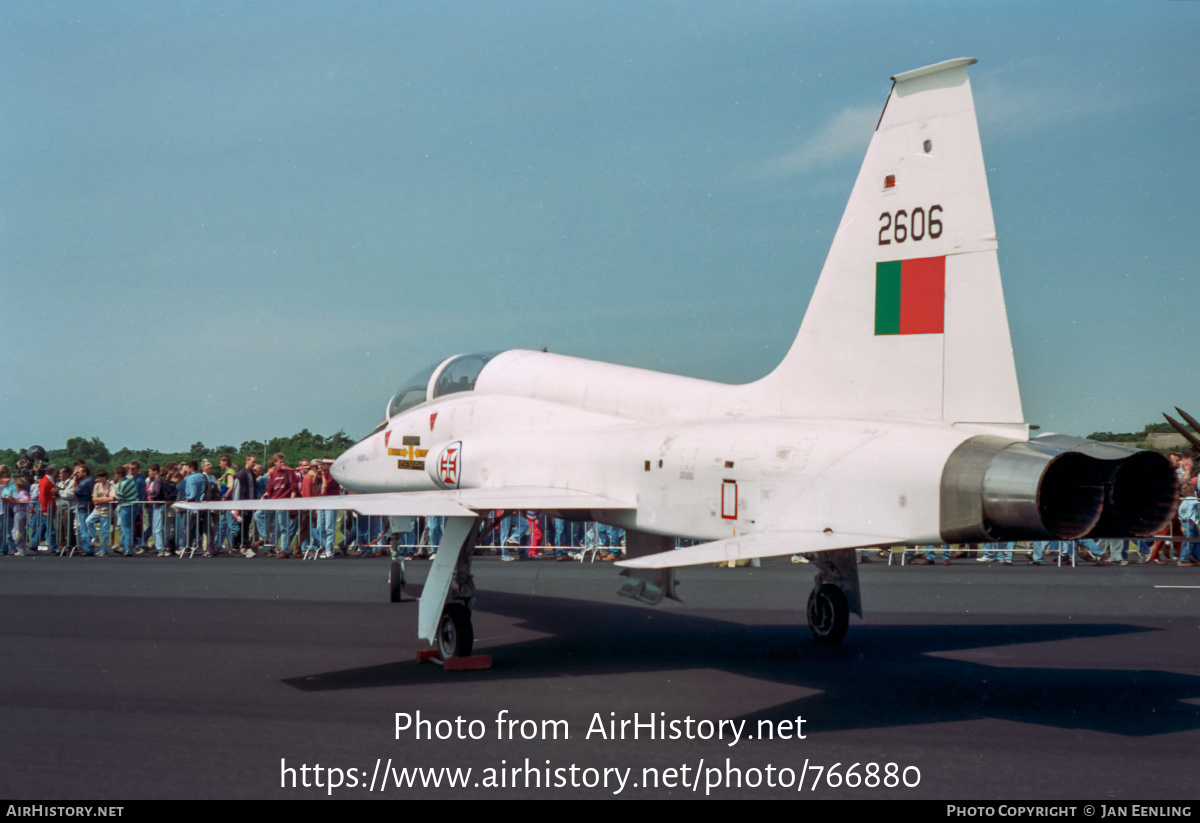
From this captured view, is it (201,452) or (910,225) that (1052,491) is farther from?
(201,452)

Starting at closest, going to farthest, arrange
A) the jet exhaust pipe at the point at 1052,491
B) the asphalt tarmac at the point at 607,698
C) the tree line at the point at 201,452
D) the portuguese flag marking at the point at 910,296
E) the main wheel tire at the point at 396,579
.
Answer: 1. the asphalt tarmac at the point at 607,698
2. the jet exhaust pipe at the point at 1052,491
3. the portuguese flag marking at the point at 910,296
4. the main wheel tire at the point at 396,579
5. the tree line at the point at 201,452

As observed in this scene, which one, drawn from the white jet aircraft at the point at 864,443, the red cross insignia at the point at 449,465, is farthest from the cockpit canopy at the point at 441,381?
the white jet aircraft at the point at 864,443

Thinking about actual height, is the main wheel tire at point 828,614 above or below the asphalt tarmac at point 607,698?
above

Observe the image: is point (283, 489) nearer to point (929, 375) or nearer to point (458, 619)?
point (458, 619)

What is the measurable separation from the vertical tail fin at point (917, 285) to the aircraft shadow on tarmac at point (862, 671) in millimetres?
2052

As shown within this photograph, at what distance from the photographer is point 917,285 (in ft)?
24.4

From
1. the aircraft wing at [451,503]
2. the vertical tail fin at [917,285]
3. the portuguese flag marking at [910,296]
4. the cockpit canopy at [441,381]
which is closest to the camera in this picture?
the vertical tail fin at [917,285]

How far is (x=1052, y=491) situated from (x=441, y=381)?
681 centimetres

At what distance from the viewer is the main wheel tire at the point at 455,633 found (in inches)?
356

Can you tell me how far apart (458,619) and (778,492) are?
3200 mm

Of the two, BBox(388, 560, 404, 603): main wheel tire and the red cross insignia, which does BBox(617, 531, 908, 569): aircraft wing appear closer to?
the red cross insignia

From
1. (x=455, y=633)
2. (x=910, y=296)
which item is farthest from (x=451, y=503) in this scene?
(x=910, y=296)

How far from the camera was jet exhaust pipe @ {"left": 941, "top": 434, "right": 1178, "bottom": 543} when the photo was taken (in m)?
6.36

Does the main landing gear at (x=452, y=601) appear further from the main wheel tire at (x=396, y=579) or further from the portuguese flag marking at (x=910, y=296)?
the main wheel tire at (x=396, y=579)
